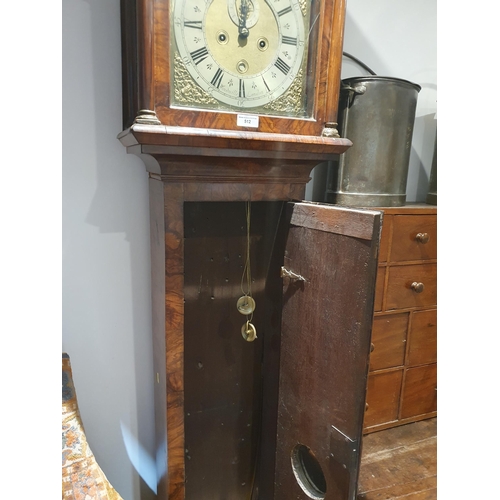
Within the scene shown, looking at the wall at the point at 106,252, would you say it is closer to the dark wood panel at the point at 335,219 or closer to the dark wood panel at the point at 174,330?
the dark wood panel at the point at 174,330

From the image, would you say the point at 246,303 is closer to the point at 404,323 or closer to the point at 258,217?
the point at 258,217

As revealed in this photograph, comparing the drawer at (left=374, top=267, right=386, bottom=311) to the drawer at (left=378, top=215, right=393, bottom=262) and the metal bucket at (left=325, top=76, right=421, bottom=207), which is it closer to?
the drawer at (left=378, top=215, right=393, bottom=262)

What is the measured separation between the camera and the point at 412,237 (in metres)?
1.31

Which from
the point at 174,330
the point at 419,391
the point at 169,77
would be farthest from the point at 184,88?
the point at 419,391

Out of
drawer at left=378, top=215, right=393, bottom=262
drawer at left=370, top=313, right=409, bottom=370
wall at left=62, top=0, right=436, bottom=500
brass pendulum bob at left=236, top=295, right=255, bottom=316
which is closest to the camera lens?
wall at left=62, top=0, right=436, bottom=500

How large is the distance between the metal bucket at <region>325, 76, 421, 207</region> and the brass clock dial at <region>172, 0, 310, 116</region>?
340mm

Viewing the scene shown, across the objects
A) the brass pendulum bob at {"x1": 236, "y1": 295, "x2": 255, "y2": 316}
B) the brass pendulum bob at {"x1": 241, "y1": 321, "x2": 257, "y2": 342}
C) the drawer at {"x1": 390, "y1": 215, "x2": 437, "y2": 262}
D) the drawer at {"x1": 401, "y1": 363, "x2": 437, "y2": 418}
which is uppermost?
the drawer at {"x1": 390, "y1": 215, "x2": 437, "y2": 262}

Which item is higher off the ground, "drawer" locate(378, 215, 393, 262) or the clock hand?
the clock hand

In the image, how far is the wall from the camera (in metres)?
0.96

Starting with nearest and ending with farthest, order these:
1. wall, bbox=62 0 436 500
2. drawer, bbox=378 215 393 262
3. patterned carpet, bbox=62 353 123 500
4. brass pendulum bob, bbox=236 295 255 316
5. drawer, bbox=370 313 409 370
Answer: patterned carpet, bbox=62 353 123 500 → wall, bbox=62 0 436 500 → brass pendulum bob, bbox=236 295 255 316 → drawer, bbox=378 215 393 262 → drawer, bbox=370 313 409 370

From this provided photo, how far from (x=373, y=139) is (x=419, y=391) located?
0.97 meters

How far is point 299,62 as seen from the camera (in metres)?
0.88

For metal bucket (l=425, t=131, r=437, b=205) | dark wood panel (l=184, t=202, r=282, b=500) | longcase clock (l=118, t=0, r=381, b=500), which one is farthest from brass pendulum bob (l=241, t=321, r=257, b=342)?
metal bucket (l=425, t=131, r=437, b=205)

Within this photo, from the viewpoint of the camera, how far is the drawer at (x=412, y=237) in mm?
1279
